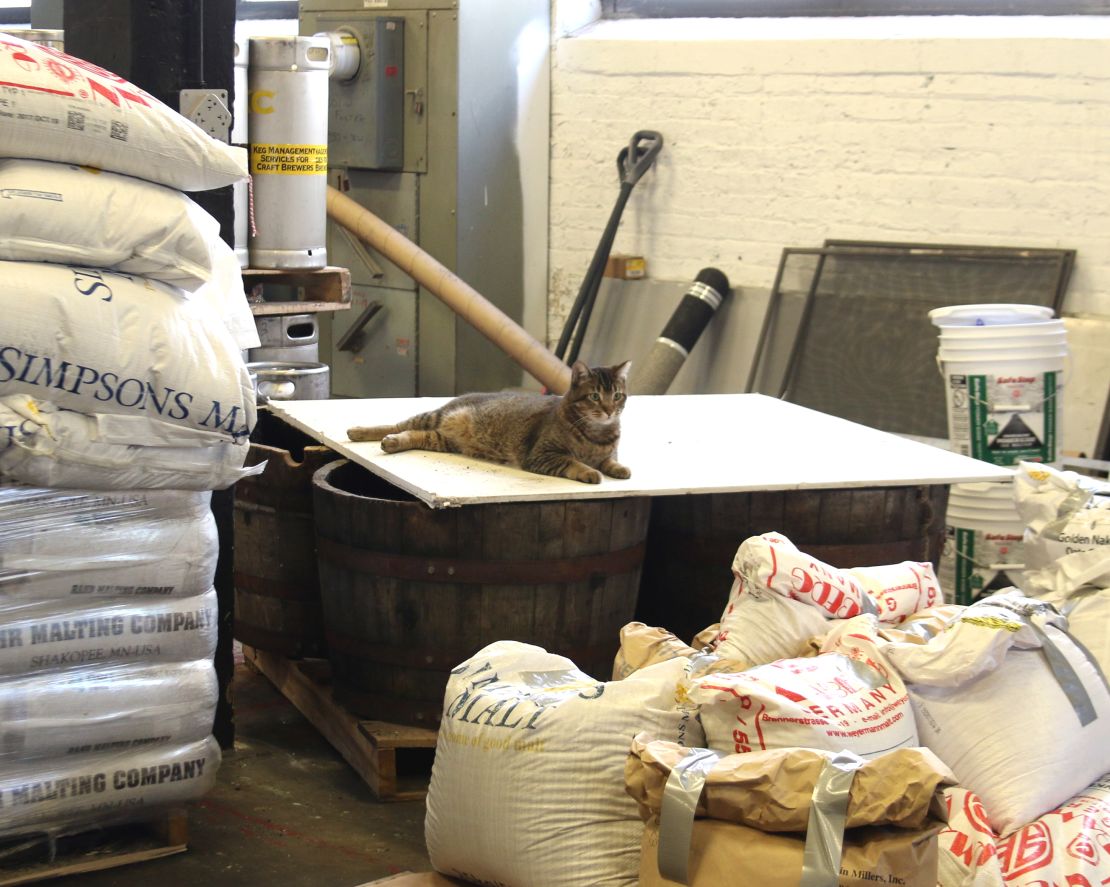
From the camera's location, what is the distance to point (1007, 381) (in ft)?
13.4

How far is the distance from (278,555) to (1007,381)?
84.0 inches

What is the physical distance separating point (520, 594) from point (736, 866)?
3.73ft

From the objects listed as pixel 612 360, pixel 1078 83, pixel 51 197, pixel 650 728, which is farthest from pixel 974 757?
pixel 612 360

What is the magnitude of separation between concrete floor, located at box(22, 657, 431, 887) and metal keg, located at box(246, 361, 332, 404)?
3.78 ft

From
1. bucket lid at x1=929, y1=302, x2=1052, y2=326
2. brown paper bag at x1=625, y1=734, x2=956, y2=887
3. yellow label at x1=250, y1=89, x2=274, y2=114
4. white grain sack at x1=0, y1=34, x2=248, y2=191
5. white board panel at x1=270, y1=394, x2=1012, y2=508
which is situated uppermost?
yellow label at x1=250, y1=89, x2=274, y2=114

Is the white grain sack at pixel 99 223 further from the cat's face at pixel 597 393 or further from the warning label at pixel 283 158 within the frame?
the warning label at pixel 283 158

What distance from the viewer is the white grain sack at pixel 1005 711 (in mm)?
2348

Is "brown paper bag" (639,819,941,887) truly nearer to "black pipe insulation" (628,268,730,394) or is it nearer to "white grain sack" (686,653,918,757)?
"white grain sack" (686,653,918,757)

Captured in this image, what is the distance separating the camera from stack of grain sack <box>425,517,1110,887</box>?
191 centimetres

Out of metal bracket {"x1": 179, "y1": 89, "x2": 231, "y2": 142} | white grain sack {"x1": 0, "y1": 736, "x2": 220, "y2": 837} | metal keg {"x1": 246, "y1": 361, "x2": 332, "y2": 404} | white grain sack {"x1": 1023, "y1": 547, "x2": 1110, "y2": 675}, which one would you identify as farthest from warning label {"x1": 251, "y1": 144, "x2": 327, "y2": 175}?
white grain sack {"x1": 1023, "y1": 547, "x2": 1110, "y2": 675}

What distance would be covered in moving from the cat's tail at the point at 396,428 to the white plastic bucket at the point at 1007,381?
165 cm

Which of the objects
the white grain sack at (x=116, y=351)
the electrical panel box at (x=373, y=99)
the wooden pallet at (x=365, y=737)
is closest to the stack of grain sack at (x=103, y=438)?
the white grain sack at (x=116, y=351)

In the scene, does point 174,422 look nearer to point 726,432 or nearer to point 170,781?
point 170,781

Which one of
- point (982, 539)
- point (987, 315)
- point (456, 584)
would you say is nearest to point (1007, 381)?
point (987, 315)
